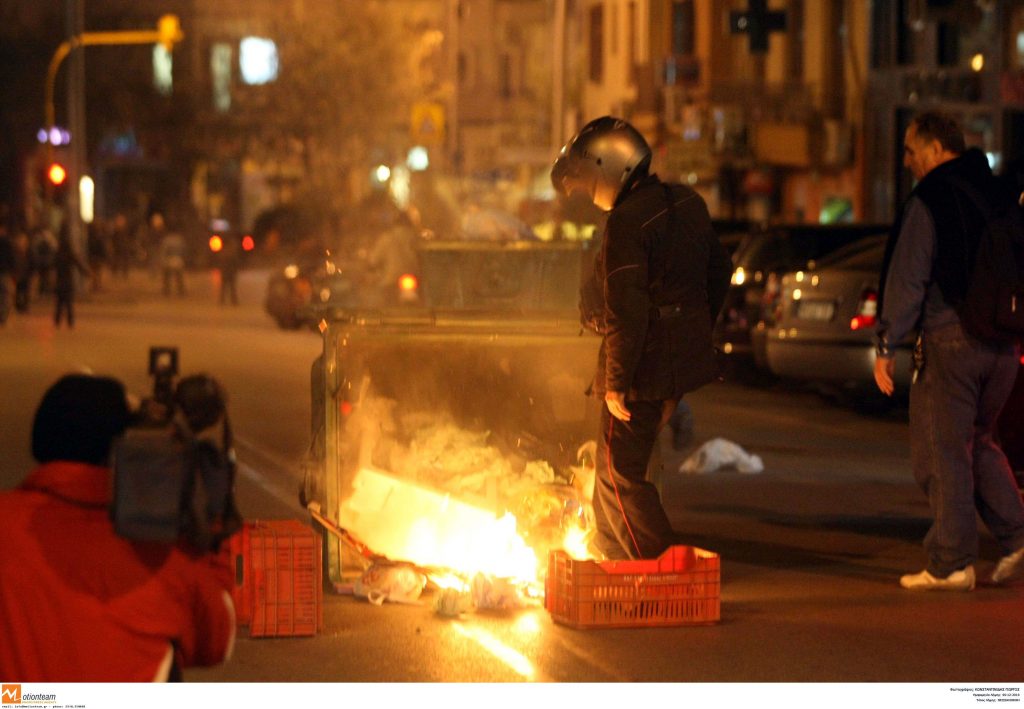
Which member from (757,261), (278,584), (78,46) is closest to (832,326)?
(757,261)

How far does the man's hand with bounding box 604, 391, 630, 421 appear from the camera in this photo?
7.44 meters

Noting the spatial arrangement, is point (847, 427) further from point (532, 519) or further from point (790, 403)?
point (532, 519)

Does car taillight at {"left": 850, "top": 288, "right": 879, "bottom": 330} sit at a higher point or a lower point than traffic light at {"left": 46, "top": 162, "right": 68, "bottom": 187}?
lower

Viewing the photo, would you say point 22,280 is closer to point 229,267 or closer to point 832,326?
point 229,267

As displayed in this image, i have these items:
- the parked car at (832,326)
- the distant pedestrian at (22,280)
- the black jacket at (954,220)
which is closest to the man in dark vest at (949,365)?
the black jacket at (954,220)

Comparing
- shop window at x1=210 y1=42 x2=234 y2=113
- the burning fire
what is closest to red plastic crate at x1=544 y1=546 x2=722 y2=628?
the burning fire

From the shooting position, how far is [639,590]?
7375 mm

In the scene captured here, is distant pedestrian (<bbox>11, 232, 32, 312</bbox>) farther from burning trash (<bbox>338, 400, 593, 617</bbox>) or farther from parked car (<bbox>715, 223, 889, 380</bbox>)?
burning trash (<bbox>338, 400, 593, 617</bbox>)

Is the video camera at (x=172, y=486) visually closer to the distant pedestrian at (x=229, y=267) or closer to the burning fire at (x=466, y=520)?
the burning fire at (x=466, y=520)

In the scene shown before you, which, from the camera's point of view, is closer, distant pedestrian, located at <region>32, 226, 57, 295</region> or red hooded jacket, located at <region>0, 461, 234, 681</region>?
red hooded jacket, located at <region>0, 461, 234, 681</region>

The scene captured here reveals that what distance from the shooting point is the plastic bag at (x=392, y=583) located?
26.0ft

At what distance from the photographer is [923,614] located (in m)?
7.78

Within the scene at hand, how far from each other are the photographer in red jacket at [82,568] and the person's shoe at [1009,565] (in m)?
5.14

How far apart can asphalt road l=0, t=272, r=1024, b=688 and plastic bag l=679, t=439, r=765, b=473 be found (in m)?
0.09
